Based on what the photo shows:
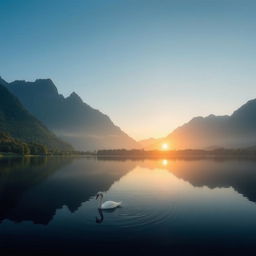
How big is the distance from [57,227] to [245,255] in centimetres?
2006

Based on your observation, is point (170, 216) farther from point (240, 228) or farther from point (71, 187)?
point (71, 187)

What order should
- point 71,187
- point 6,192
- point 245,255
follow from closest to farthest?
point 245,255, point 6,192, point 71,187

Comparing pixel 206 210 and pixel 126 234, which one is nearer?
pixel 126 234

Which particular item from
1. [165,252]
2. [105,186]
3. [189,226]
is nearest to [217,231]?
[189,226]

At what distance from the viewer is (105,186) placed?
218 feet

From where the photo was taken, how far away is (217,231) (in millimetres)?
31312

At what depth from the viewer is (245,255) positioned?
24.1 m

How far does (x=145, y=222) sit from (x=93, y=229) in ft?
22.3

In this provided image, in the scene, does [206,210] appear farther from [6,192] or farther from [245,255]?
[6,192]

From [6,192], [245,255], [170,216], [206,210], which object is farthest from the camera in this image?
[6,192]

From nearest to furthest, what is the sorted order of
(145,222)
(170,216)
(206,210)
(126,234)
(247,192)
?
(126,234) < (145,222) < (170,216) < (206,210) < (247,192)

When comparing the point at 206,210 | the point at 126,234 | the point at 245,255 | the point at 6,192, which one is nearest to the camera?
the point at 245,255

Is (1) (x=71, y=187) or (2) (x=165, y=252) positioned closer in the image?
(2) (x=165, y=252)

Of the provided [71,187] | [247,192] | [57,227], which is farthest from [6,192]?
[247,192]
